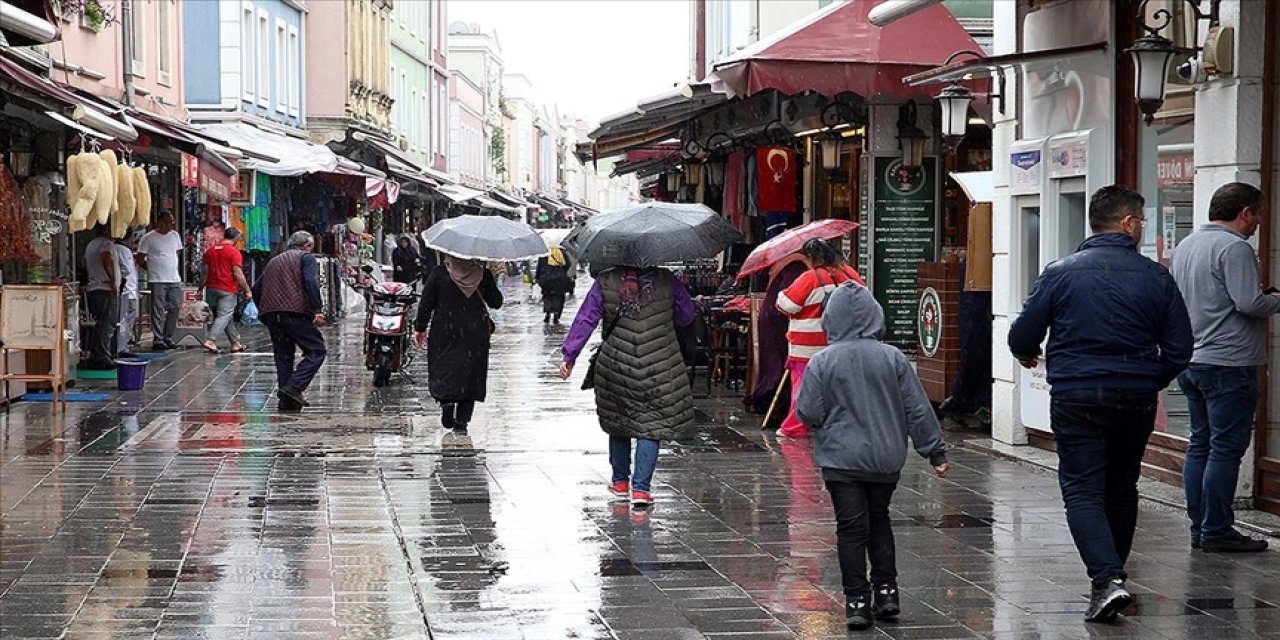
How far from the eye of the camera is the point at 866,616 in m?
7.09

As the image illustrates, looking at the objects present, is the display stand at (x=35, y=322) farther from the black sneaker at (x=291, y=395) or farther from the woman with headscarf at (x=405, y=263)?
the woman with headscarf at (x=405, y=263)

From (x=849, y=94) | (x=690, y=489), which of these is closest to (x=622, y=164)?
(x=849, y=94)

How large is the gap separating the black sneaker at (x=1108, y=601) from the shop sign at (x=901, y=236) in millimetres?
9908

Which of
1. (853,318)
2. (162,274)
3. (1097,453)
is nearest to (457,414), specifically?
(853,318)

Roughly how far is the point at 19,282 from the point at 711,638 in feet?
40.2

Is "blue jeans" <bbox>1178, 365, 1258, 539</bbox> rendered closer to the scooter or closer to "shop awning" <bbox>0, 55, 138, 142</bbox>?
"shop awning" <bbox>0, 55, 138, 142</bbox>

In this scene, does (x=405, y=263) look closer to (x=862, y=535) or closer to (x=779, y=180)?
(x=779, y=180)

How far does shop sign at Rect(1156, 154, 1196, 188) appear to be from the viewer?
420 inches

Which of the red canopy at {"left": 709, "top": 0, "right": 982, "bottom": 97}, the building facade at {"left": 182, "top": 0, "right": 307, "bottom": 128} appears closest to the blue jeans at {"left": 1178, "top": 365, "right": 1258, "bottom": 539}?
the red canopy at {"left": 709, "top": 0, "right": 982, "bottom": 97}

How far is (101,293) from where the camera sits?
63.7 feet

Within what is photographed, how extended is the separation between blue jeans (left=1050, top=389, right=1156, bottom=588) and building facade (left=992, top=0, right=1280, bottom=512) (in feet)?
9.39

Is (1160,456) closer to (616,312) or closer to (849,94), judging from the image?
(616,312)

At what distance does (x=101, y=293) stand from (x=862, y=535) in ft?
45.9

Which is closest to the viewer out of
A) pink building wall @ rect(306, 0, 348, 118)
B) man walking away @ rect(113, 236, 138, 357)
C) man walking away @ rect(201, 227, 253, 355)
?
man walking away @ rect(113, 236, 138, 357)
